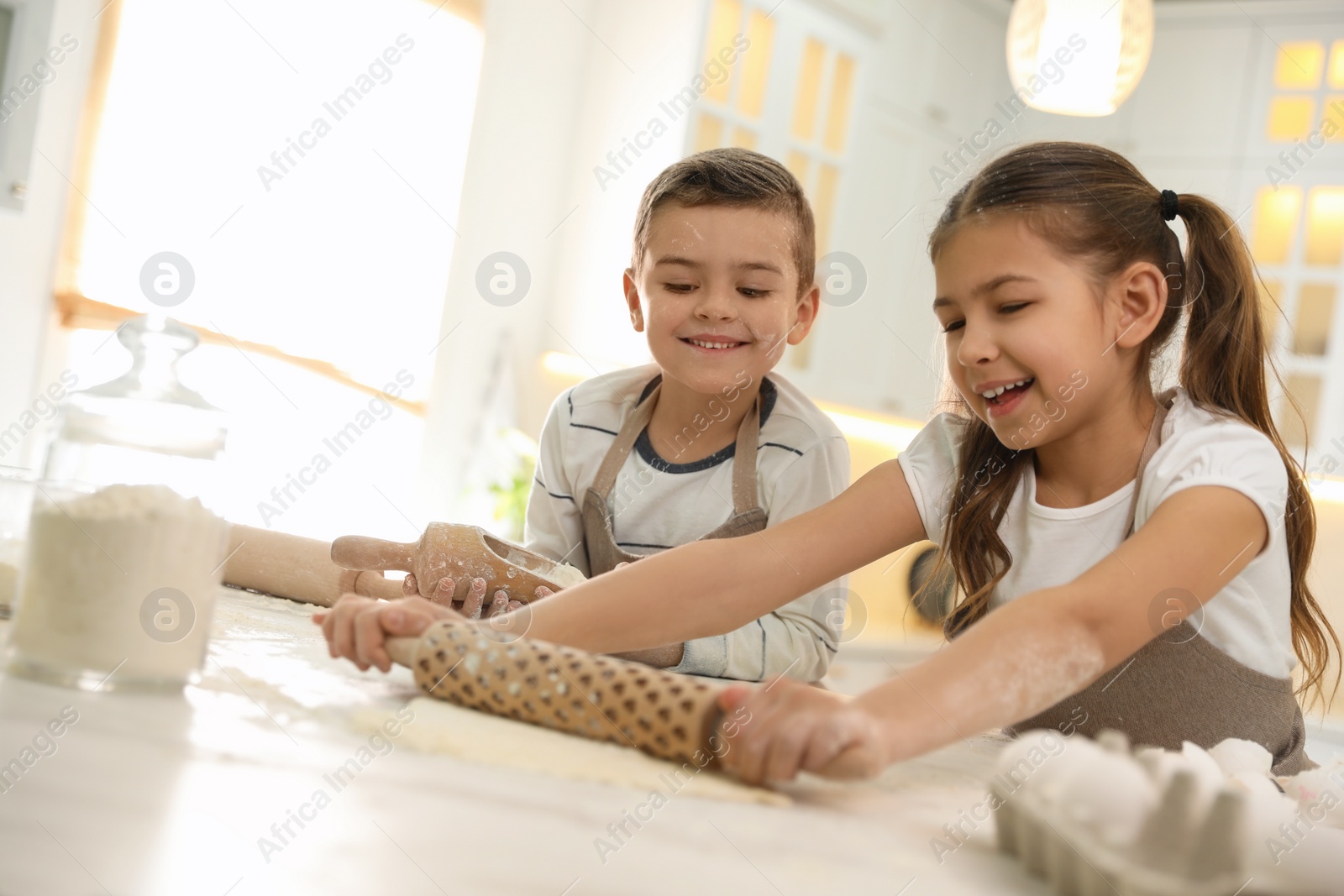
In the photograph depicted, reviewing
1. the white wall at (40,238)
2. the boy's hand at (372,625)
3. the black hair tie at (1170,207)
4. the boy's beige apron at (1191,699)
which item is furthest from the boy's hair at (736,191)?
the white wall at (40,238)

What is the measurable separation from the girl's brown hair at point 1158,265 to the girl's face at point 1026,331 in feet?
0.07

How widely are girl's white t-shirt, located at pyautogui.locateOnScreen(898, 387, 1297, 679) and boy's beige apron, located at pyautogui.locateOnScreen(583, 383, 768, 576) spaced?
0.25m

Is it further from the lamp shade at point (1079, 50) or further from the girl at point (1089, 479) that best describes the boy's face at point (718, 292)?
the lamp shade at point (1079, 50)

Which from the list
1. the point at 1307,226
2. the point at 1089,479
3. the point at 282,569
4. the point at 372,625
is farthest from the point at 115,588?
the point at 1307,226

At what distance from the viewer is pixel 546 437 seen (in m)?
1.40

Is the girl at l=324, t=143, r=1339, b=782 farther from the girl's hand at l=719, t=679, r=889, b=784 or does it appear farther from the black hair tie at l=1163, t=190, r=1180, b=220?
the girl's hand at l=719, t=679, r=889, b=784

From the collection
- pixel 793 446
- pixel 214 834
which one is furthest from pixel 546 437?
pixel 214 834

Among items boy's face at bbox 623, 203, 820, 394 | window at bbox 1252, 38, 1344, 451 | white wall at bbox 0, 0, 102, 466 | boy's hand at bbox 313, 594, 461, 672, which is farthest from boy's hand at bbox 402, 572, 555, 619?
window at bbox 1252, 38, 1344, 451

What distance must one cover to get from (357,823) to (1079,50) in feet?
6.33

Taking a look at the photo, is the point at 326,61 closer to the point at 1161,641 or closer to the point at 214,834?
the point at 1161,641

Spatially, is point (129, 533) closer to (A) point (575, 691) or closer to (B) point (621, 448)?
(A) point (575, 691)

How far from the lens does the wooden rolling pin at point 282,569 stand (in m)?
0.97

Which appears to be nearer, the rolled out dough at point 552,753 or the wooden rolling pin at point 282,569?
the rolled out dough at point 552,753

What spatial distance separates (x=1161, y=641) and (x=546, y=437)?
2.59ft
